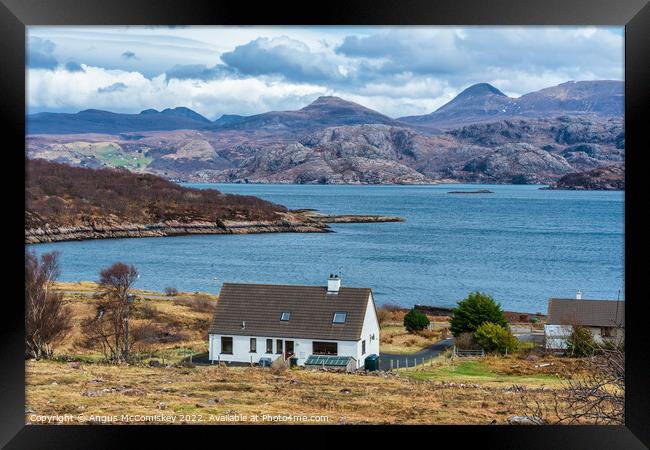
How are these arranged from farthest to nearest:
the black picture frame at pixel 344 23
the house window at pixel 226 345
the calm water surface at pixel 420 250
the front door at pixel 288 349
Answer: the calm water surface at pixel 420 250, the house window at pixel 226 345, the front door at pixel 288 349, the black picture frame at pixel 344 23

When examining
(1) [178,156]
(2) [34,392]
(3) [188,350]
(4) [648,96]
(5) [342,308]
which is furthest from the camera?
(1) [178,156]

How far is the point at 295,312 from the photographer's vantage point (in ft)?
24.7

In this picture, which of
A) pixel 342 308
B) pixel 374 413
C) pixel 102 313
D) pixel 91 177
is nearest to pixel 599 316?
pixel 342 308

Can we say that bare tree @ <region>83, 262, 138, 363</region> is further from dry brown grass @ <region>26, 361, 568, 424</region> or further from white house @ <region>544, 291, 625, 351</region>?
white house @ <region>544, 291, 625, 351</region>

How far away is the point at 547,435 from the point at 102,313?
7.15 meters

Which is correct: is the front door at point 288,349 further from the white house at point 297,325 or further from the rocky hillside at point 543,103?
the rocky hillside at point 543,103

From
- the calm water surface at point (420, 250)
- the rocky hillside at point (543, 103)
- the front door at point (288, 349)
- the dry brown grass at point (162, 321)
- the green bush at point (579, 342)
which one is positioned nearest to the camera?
the front door at point (288, 349)

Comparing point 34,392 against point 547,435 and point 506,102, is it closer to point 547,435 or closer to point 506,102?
point 547,435

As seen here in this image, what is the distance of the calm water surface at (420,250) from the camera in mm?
11547

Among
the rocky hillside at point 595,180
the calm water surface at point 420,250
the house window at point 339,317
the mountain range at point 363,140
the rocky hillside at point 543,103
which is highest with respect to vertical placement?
the rocky hillside at point 543,103

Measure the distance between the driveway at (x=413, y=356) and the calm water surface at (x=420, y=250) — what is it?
6.12 ft

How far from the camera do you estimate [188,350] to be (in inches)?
336

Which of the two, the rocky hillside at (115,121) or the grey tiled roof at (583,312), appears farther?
the rocky hillside at (115,121)

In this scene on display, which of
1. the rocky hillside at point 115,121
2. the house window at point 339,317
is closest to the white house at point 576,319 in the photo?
the house window at point 339,317
